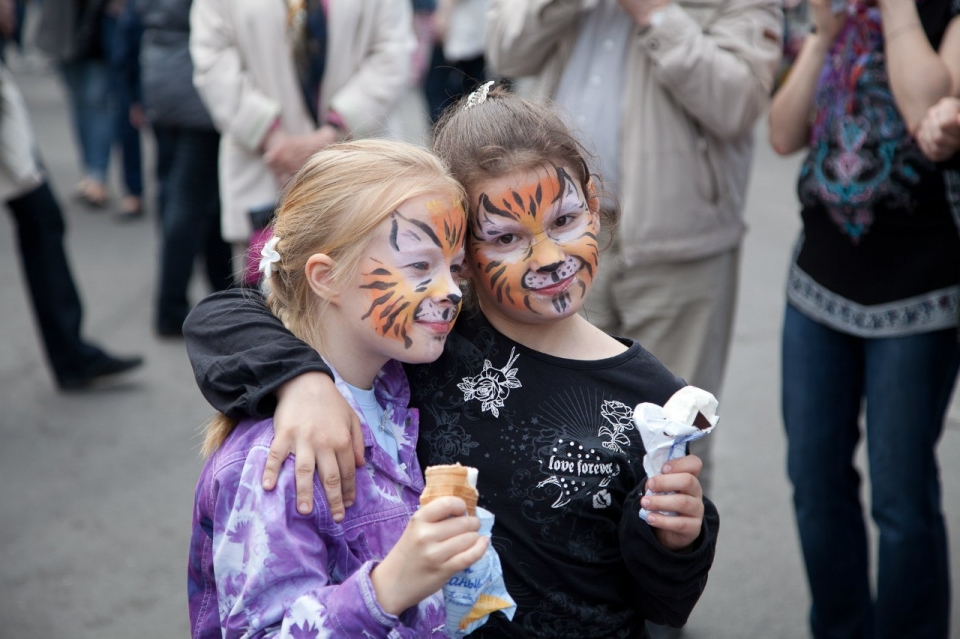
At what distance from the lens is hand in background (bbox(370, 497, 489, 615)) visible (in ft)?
4.53

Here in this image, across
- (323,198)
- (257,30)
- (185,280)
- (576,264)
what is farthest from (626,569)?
(185,280)

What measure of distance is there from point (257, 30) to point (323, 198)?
2375 millimetres

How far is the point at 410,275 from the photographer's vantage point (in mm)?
1666

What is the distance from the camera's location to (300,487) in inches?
60.4

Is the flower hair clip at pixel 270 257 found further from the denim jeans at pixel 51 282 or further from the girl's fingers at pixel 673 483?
the denim jeans at pixel 51 282

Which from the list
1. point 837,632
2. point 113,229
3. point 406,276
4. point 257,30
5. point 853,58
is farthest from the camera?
point 113,229

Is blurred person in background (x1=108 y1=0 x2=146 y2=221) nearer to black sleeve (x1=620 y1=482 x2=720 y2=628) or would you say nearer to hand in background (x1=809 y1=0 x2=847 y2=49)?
hand in background (x1=809 y1=0 x2=847 y2=49)

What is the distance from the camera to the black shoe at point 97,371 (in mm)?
4906

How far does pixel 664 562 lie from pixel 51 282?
3.79 meters

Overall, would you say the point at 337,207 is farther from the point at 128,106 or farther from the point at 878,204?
the point at 128,106

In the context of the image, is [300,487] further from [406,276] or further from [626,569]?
[626,569]

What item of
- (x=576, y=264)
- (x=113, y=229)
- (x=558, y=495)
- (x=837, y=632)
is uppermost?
(x=576, y=264)

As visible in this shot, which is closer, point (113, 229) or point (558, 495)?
point (558, 495)

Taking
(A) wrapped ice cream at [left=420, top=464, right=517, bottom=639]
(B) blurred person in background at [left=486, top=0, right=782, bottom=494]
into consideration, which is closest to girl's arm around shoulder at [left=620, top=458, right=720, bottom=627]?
(A) wrapped ice cream at [left=420, top=464, right=517, bottom=639]
